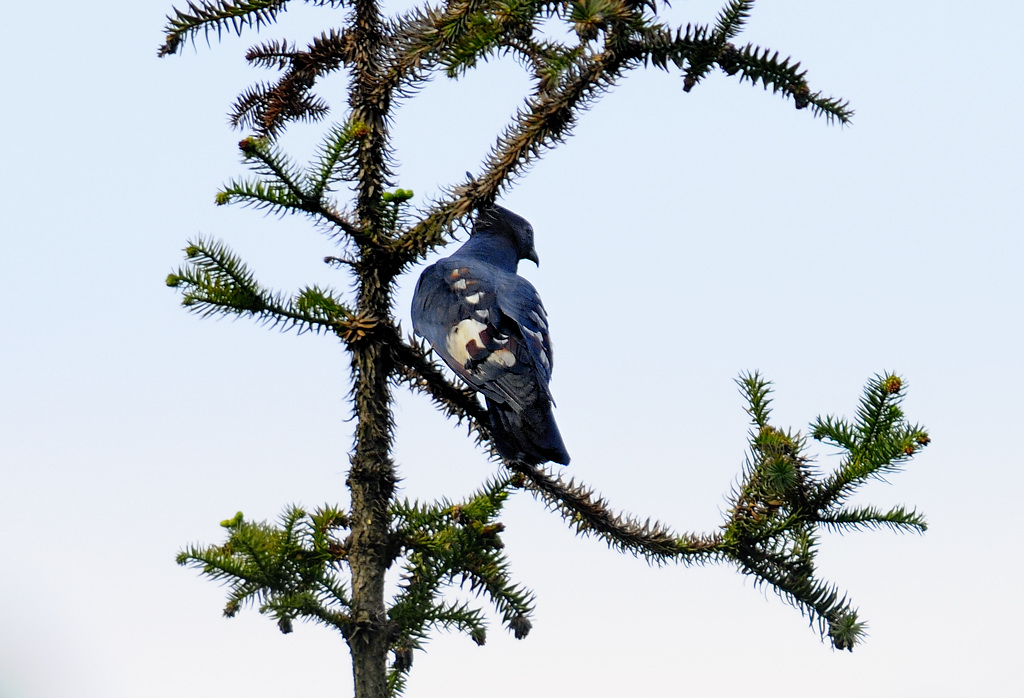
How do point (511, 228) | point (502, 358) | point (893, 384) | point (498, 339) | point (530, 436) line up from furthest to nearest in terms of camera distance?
point (511, 228), point (498, 339), point (502, 358), point (530, 436), point (893, 384)

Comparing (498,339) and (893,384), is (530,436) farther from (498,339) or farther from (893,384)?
(893,384)

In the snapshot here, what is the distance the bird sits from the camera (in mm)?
3955

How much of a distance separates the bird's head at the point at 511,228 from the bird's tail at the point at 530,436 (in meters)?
1.42

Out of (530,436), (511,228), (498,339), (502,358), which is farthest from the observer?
(511,228)

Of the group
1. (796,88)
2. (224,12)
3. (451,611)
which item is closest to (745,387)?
(796,88)

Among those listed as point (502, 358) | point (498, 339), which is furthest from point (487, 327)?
point (502, 358)

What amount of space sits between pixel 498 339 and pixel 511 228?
3.66 feet

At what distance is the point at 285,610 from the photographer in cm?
325

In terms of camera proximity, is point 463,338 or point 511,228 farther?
point 511,228

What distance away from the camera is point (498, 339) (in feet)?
14.1

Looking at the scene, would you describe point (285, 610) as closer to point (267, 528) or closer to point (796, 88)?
point (267, 528)

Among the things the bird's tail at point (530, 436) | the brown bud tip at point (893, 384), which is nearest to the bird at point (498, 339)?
the bird's tail at point (530, 436)

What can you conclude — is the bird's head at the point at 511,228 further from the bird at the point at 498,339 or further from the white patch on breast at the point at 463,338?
the white patch on breast at the point at 463,338

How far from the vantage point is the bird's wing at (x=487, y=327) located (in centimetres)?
411
